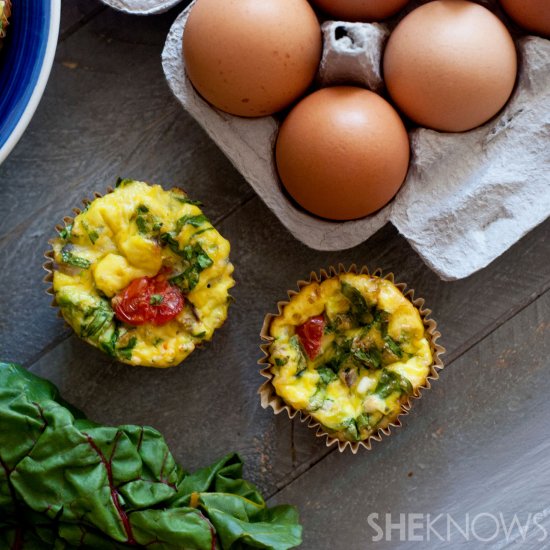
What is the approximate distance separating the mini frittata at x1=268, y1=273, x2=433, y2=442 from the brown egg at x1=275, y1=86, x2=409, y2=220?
6.1 inches

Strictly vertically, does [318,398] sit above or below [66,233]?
below

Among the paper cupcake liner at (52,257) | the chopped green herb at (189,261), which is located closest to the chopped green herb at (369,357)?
the chopped green herb at (189,261)

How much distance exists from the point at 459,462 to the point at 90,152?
874mm

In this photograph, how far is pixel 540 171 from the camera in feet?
4.33

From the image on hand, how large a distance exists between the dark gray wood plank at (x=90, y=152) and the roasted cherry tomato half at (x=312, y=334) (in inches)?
11.1

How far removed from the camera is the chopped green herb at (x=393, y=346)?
1.36m

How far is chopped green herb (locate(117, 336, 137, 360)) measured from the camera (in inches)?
53.1

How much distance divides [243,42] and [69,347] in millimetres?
645

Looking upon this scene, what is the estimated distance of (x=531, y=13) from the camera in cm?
125

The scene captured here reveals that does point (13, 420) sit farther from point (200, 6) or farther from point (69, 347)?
point (200, 6)

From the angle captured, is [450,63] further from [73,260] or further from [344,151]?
[73,260]

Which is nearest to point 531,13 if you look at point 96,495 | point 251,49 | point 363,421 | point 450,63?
point 450,63

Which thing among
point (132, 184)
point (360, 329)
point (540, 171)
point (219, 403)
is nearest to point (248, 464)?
point (219, 403)

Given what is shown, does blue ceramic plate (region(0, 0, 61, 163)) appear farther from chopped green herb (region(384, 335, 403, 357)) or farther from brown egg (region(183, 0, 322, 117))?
chopped green herb (region(384, 335, 403, 357))
